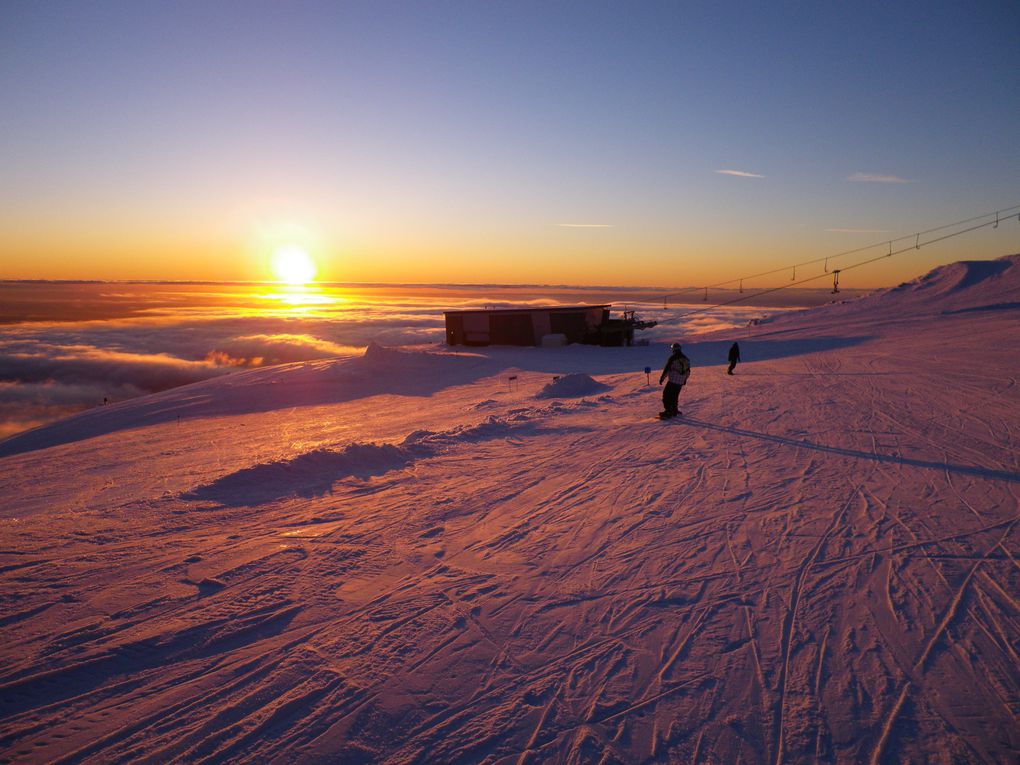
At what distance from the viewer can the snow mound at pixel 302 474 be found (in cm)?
775

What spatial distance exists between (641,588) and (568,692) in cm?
145

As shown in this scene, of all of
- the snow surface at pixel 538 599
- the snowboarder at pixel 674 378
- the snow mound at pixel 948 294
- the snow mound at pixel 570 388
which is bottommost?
the snow mound at pixel 570 388

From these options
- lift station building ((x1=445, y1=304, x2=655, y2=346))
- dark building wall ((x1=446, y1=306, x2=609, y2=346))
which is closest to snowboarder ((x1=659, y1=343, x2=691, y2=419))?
lift station building ((x1=445, y1=304, x2=655, y2=346))

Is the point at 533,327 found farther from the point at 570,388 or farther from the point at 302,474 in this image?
the point at 302,474

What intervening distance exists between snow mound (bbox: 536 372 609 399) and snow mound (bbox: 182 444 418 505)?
6.96m

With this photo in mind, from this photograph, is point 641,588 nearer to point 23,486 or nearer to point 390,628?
point 390,628

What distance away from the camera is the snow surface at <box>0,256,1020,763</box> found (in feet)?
10.5

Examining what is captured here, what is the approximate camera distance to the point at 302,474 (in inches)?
340

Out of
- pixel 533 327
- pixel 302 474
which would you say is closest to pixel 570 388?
pixel 302 474

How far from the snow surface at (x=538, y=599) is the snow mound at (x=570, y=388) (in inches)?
200

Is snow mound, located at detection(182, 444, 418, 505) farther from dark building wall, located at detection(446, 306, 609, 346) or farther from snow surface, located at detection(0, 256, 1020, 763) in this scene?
dark building wall, located at detection(446, 306, 609, 346)

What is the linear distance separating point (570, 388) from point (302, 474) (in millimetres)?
9509

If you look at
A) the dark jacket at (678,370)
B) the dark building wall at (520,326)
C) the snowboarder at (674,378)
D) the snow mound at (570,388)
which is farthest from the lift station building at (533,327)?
the dark jacket at (678,370)

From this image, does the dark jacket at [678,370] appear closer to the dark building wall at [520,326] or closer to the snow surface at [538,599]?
the snow surface at [538,599]
